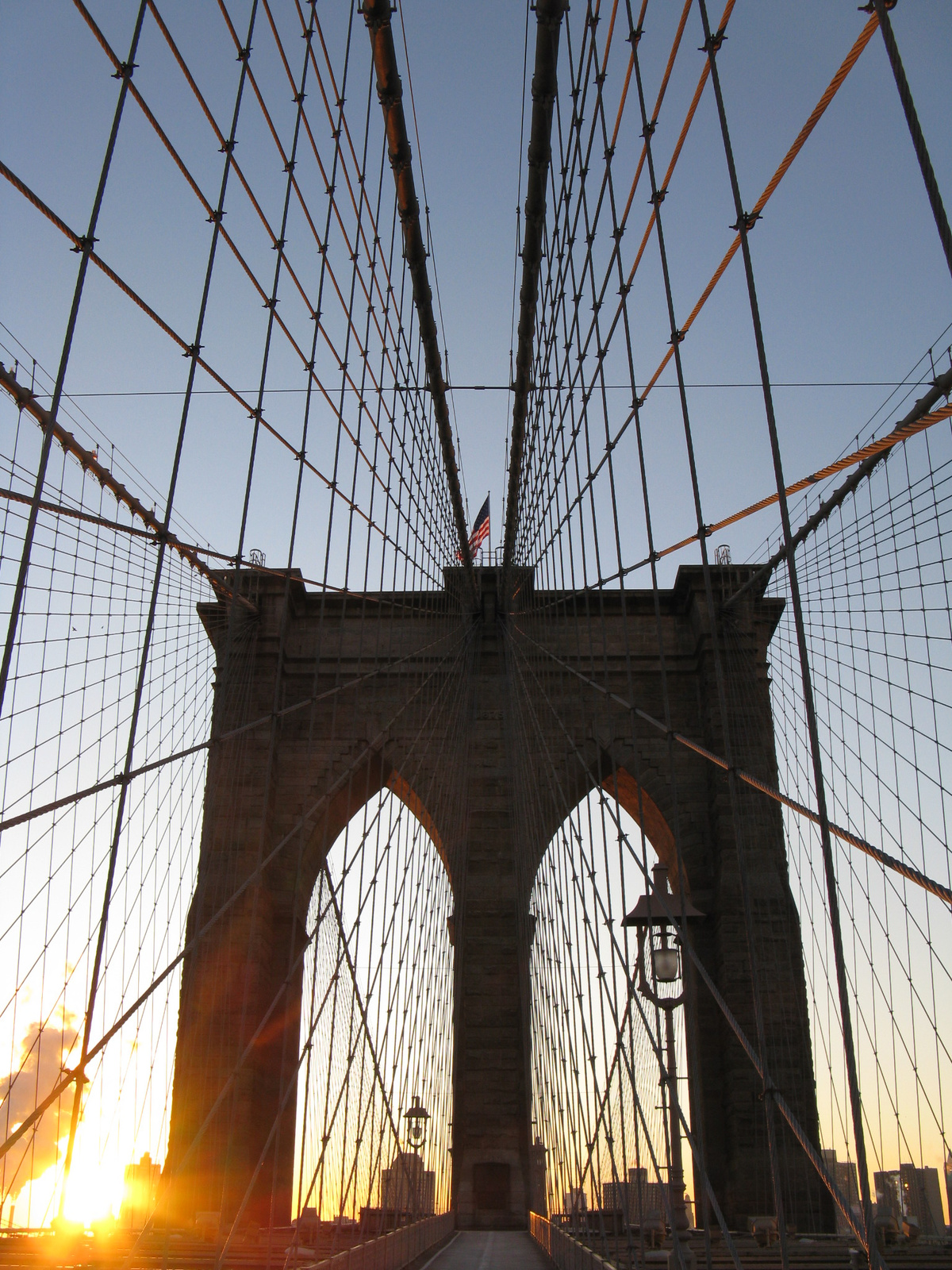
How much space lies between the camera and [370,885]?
8375mm

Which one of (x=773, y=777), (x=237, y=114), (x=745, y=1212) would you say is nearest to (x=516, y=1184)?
(x=745, y=1212)

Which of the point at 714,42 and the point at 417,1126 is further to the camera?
the point at 417,1126

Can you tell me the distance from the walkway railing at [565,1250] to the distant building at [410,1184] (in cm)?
111

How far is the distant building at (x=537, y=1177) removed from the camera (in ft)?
43.3

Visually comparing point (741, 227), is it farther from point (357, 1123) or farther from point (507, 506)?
point (507, 506)

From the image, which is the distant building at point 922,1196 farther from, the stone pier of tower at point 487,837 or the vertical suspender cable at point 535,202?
the vertical suspender cable at point 535,202

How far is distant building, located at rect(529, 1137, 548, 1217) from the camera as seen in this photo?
13.2 metres

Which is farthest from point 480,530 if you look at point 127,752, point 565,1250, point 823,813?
point 823,813

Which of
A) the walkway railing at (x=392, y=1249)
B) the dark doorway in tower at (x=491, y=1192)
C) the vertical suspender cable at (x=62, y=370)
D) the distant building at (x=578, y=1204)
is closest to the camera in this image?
the vertical suspender cable at (x=62, y=370)

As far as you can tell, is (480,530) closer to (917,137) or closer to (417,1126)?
(417,1126)

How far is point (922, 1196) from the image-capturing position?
15.4 metres

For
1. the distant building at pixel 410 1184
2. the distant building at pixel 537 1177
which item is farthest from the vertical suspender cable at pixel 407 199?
the distant building at pixel 537 1177

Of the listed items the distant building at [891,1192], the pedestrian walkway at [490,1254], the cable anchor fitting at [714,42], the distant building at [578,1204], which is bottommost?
the pedestrian walkway at [490,1254]

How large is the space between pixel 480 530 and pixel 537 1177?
1006 centimetres
